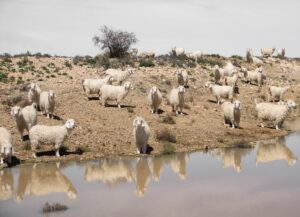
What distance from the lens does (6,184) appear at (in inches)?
685

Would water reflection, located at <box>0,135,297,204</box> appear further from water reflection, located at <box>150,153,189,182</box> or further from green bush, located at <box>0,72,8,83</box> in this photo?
green bush, located at <box>0,72,8,83</box>

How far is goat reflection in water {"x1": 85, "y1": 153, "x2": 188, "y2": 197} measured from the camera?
707 inches

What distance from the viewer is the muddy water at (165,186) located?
46.6ft

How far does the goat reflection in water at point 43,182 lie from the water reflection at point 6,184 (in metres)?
0.27

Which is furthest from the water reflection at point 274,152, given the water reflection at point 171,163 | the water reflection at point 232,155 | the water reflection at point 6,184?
the water reflection at point 6,184

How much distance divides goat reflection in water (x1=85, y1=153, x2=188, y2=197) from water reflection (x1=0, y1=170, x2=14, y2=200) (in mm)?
2574

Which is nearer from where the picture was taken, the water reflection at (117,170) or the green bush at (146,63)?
the water reflection at (117,170)

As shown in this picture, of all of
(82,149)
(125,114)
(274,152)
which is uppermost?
(125,114)

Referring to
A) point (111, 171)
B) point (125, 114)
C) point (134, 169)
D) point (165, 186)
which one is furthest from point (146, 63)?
point (165, 186)

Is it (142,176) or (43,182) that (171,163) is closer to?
(142,176)

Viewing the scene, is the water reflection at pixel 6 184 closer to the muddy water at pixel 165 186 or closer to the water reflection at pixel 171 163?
the muddy water at pixel 165 186

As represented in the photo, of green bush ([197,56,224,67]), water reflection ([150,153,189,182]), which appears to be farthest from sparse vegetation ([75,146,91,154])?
green bush ([197,56,224,67])

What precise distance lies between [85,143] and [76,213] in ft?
29.2

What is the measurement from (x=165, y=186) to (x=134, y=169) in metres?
2.74
